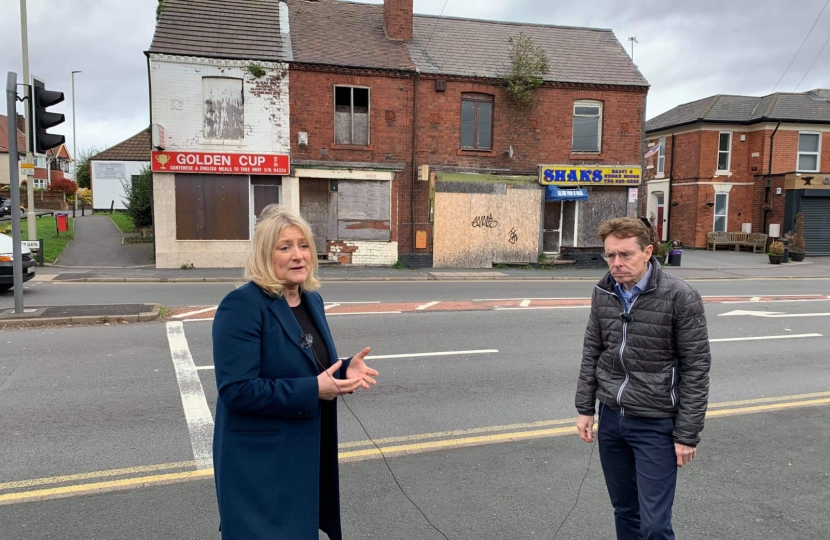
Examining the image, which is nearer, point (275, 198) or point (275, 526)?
point (275, 526)

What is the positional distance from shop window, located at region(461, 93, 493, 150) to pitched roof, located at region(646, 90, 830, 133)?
13009 mm

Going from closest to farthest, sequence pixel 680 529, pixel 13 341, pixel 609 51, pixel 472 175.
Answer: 1. pixel 680 529
2. pixel 13 341
3. pixel 472 175
4. pixel 609 51

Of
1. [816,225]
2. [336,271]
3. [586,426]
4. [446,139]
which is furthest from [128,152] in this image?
[586,426]

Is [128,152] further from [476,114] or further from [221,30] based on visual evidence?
[476,114]

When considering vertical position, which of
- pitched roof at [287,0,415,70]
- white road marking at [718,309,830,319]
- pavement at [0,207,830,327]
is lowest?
white road marking at [718,309,830,319]

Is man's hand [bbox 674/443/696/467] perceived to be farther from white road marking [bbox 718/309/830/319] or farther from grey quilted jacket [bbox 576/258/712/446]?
white road marking [bbox 718/309/830/319]

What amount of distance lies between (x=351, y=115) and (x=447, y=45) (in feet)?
15.8

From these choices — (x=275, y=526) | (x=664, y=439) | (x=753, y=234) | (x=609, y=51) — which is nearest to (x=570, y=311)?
(x=664, y=439)

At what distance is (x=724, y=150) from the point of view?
2875 cm

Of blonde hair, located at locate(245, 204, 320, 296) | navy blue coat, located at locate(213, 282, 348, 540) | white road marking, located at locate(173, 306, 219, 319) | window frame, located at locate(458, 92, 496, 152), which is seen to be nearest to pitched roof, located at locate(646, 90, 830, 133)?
window frame, located at locate(458, 92, 496, 152)

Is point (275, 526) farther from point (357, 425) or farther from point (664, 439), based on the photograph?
point (357, 425)

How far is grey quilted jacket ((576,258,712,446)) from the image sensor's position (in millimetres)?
2924

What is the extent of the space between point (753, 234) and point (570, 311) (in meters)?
20.8

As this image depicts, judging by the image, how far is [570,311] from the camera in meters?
11.8
